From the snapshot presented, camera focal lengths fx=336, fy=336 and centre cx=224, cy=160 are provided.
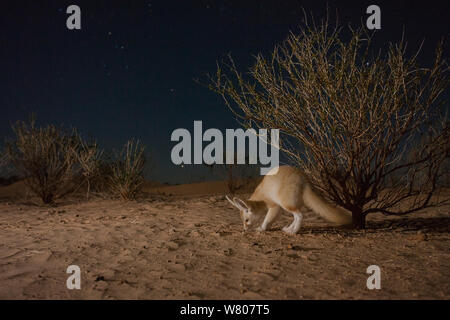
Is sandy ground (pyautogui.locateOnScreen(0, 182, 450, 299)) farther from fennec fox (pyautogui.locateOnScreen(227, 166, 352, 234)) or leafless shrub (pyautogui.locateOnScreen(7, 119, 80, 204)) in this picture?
leafless shrub (pyautogui.locateOnScreen(7, 119, 80, 204))

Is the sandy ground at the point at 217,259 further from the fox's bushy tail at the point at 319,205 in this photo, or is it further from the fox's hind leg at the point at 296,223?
the fox's bushy tail at the point at 319,205

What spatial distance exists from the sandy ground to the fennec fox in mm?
239

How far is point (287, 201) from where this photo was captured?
453cm

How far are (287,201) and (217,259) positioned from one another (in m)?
1.35

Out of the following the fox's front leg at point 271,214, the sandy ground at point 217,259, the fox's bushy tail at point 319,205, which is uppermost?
the fox's bushy tail at point 319,205

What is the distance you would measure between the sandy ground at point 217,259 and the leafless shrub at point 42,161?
3.76 meters

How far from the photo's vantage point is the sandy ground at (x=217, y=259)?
288 centimetres

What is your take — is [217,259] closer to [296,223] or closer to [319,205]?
[296,223]

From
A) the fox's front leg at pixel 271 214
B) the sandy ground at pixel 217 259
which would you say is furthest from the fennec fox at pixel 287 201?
the sandy ground at pixel 217 259

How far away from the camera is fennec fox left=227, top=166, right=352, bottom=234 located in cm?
458

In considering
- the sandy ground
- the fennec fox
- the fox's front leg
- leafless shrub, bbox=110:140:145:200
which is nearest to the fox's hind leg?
the fennec fox

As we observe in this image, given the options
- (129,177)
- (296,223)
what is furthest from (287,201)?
(129,177)

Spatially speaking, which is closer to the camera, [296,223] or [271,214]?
[296,223]
